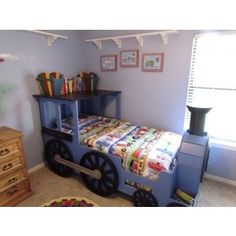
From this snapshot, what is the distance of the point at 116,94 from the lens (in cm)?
261

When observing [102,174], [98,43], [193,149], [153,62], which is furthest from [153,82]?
[102,174]

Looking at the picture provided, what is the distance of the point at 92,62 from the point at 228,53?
183cm

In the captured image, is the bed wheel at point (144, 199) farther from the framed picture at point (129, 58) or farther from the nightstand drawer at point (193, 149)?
the framed picture at point (129, 58)

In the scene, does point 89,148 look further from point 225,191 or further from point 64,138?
point 225,191

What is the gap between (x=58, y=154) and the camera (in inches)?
88.7

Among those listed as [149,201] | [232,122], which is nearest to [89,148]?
[149,201]

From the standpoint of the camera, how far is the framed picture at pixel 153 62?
220 cm

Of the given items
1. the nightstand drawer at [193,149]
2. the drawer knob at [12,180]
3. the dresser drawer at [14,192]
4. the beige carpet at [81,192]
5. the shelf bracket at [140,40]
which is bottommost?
the beige carpet at [81,192]

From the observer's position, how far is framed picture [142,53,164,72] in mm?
2197

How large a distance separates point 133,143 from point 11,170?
4.10 feet

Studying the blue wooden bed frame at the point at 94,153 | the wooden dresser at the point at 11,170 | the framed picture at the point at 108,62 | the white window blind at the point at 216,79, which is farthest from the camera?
the framed picture at the point at 108,62

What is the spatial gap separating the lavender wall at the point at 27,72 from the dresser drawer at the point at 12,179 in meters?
0.47

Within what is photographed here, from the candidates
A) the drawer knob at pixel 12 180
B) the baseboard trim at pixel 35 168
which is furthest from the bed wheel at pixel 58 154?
the drawer knob at pixel 12 180

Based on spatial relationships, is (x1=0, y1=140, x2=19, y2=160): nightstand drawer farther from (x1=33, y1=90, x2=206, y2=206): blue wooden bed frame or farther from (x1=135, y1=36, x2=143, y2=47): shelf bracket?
(x1=135, y1=36, x2=143, y2=47): shelf bracket
